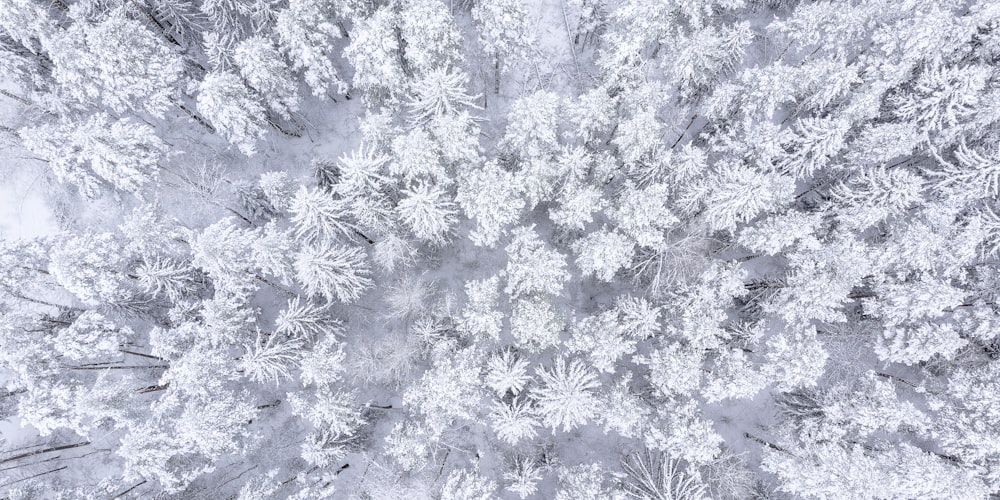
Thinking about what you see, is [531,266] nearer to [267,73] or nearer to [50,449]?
[267,73]

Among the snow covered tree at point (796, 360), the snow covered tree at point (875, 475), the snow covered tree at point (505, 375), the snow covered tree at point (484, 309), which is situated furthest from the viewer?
the snow covered tree at point (484, 309)

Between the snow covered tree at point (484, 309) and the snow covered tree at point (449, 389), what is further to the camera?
the snow covered tree at point (484, 309)

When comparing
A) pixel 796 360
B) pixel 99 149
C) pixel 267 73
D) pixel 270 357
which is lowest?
pixel 796 360

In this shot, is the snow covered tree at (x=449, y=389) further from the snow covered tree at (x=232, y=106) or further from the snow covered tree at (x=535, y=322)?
the snow covered tree at (x=232, y=106)

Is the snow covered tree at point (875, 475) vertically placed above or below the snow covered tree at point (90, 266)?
below

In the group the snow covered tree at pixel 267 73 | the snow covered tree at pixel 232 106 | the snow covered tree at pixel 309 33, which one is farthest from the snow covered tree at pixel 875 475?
the snow covered tree at pixel 232 106

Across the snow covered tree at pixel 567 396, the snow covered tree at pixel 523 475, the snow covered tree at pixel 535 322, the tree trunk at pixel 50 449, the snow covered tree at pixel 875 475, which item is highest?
the snow covered tree at pixel 535 322

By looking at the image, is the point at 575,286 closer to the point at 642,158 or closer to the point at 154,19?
the point at 642,158

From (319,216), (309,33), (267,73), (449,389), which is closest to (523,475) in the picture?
(449,389)

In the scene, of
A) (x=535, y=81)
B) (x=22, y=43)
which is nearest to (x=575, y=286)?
(x=535, y=81)

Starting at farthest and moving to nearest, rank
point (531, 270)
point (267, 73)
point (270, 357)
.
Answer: point (267, 73), point (270, 357), point (531, 270)
